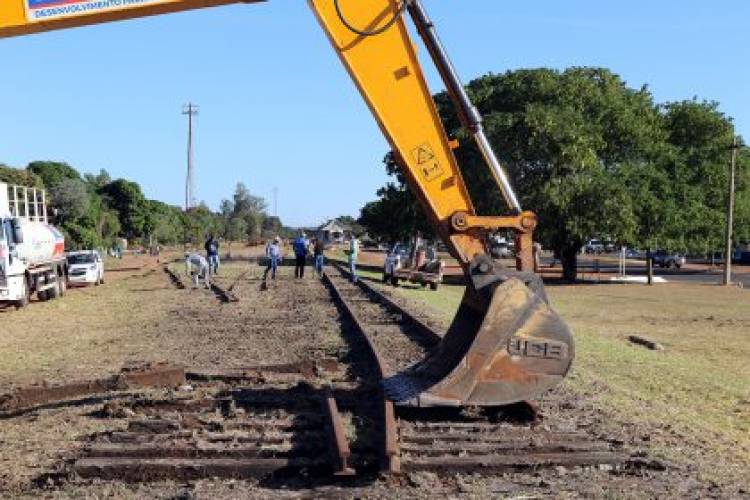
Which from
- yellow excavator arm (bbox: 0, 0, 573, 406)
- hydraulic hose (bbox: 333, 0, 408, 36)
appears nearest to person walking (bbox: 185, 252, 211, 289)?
yellow excavator arm (bbox: 0, 0, 573, 406)

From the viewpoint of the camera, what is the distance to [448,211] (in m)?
8.92

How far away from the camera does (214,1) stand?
27.0ft

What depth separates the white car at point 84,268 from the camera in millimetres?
37156

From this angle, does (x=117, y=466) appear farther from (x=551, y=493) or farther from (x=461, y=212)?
(x=461, y=212)

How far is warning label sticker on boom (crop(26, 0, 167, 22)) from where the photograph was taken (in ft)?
26.0

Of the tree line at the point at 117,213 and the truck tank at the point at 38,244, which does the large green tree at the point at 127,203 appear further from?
the truck tank at the point at 38,244

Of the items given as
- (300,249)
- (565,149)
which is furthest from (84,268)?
(565,149)

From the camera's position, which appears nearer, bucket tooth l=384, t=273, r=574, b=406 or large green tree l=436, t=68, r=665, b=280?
bucket tooth l=384, t=273, r=574, b=406

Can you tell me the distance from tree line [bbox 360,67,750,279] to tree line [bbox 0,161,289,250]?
1593cm

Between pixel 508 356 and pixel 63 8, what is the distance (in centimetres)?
490

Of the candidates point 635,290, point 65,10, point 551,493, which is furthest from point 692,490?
point 635,290

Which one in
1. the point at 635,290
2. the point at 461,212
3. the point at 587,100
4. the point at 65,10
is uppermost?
the point at 587,100

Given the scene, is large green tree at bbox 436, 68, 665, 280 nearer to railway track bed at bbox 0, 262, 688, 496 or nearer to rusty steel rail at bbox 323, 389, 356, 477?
railway track bed at bbox 0, 262, 688, 496

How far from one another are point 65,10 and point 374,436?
453 centimetres
